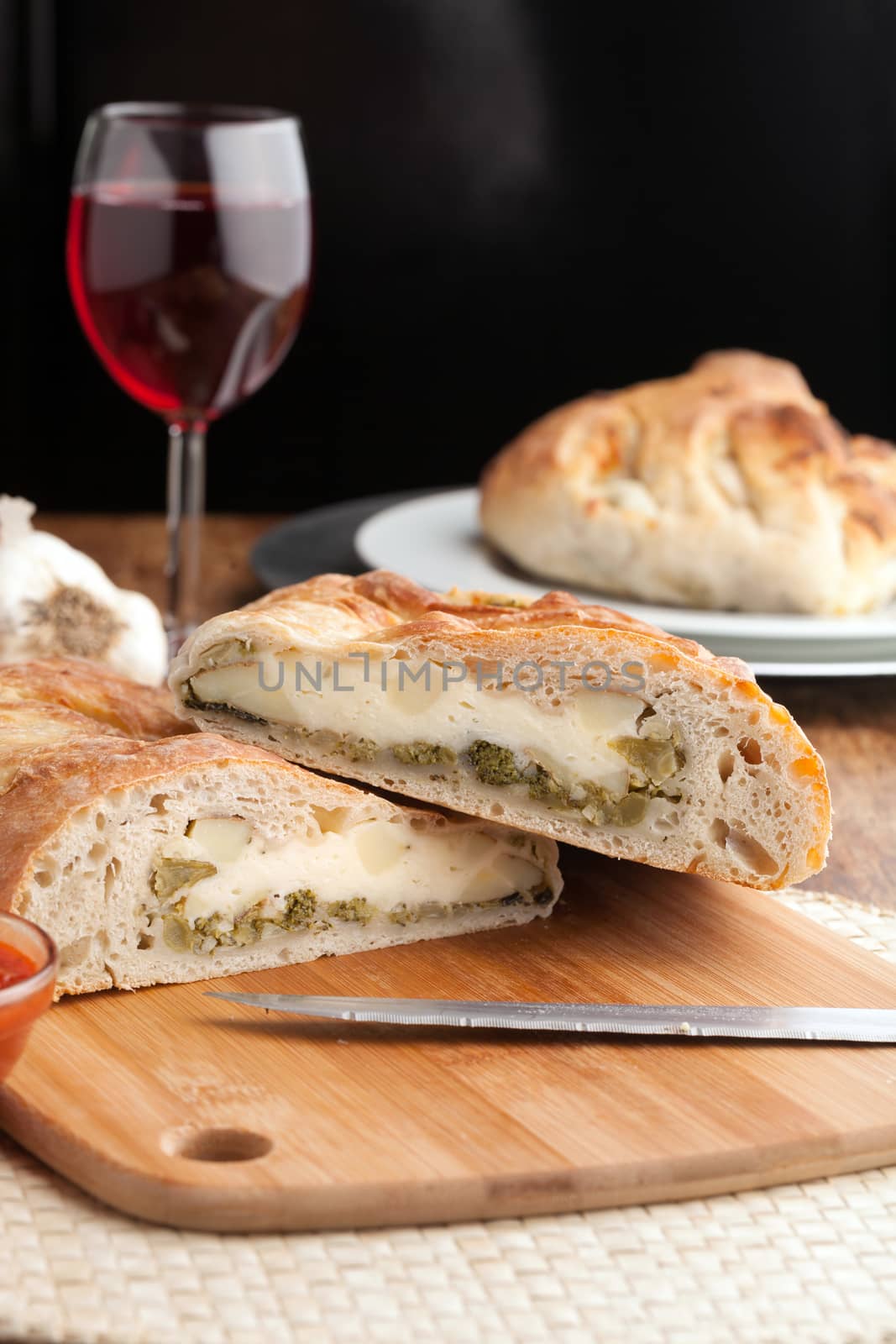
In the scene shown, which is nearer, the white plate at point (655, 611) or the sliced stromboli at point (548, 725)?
the sliced stromboli at point (548, 725)

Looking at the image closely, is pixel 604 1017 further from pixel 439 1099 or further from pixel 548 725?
pixel 548 725

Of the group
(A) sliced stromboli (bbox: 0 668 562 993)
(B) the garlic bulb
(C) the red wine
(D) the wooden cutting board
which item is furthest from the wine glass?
(D) the wooden cutting board

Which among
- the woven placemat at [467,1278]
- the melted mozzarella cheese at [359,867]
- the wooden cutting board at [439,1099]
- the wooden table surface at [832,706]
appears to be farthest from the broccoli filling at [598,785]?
the woven placemat at [467,1278]

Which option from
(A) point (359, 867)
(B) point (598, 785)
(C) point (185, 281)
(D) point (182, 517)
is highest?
(C) point (185, 281)

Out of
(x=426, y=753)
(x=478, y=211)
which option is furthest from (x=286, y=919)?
(x=478, y=211)

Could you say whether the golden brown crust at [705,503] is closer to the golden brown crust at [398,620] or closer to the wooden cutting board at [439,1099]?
the golden brown crust at [398,620]

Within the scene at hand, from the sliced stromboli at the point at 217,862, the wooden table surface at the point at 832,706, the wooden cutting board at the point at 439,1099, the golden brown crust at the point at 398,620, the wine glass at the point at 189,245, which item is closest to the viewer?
the wooden cutting board at the point at 439,1099
